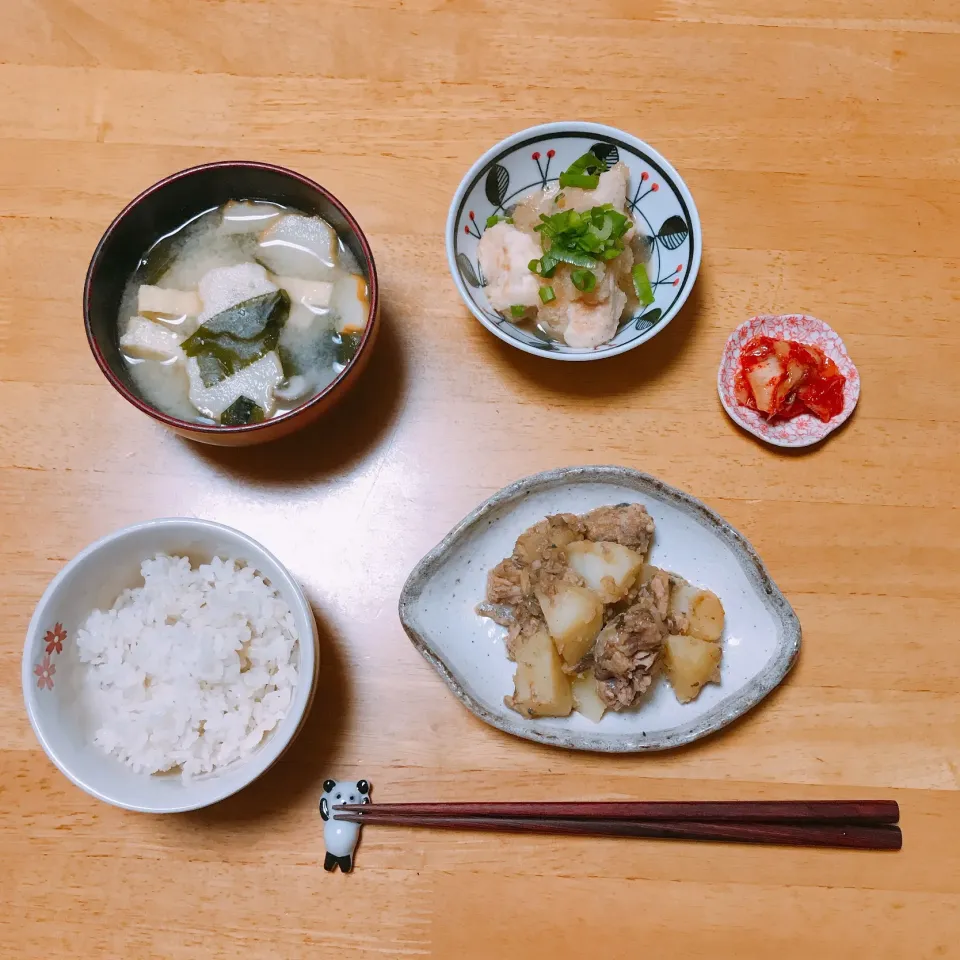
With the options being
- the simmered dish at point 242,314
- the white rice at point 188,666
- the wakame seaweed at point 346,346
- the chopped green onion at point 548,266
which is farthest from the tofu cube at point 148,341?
the chopped green onion at point 548,266

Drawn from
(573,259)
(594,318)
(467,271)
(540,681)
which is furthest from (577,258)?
(540,681)

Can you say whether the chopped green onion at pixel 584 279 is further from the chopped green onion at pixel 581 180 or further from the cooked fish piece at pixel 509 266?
the chopped green onion at pixel 581 180

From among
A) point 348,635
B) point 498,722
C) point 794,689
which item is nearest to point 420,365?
point 348,635

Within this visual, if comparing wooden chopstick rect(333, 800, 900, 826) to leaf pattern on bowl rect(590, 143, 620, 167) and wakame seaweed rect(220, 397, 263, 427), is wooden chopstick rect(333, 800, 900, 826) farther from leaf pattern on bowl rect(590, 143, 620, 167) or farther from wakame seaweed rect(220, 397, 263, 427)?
leaf pattern on bowl rect(590, 143, 620, 167)

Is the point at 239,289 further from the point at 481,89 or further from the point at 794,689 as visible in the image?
the point at 794,689

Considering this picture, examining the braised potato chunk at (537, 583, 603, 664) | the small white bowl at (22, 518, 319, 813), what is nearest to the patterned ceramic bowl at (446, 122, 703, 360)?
the braised potato chunk at (537, 583, 603, 664)

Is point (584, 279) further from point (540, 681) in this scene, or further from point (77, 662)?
point (77, 662)

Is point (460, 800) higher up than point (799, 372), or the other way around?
point (799, 372)
